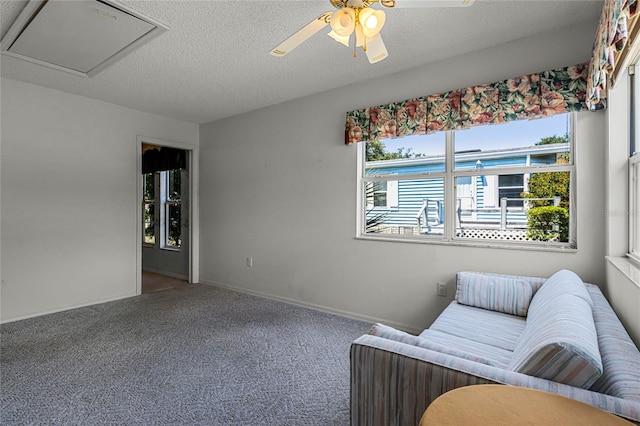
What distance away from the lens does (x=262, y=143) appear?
13.8 feet

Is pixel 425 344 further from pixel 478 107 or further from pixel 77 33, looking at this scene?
pixel 77 33

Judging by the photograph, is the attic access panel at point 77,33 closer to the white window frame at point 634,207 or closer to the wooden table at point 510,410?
the wooden table at point 510,410

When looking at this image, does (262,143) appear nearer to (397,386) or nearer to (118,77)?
(118,77)

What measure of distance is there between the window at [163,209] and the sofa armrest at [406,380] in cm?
482

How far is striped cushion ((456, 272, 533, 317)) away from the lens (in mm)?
2271

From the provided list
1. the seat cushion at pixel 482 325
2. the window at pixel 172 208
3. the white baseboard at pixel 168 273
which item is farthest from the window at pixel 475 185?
the window at pixel 172 208

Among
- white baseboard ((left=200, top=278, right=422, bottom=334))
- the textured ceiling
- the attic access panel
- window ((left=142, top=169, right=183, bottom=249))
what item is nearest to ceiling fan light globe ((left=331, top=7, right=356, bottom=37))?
the textured ceiling

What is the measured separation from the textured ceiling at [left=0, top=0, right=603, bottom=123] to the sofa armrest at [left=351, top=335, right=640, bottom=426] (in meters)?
2.07

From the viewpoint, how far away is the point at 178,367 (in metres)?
2.34

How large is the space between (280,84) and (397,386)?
3.06 meters

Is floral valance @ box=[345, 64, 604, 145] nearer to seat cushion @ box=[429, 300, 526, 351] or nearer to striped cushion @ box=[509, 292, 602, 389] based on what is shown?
seat cushion @ box=[429, 300, 526, 351]

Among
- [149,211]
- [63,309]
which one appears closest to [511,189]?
[63,309]

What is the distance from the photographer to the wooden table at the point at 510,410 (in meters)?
0.84

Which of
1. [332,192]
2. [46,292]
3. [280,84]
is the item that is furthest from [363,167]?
[46,292]
